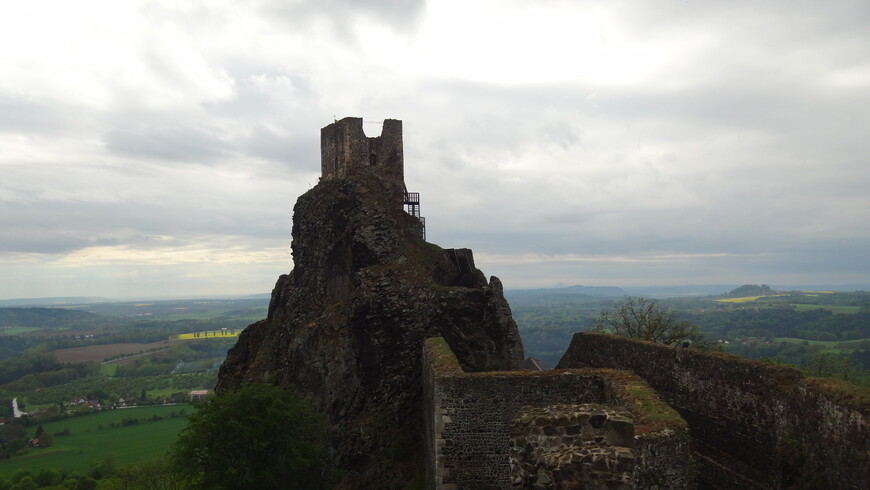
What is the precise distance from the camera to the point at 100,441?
108 metres

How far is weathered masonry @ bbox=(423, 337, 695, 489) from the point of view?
8.98 meters

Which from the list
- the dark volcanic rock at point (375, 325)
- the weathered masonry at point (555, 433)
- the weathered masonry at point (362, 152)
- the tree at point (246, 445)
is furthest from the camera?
the weathered masonry at point (362, 152)

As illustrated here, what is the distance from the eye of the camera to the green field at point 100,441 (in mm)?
90875

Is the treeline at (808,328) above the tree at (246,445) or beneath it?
beneath

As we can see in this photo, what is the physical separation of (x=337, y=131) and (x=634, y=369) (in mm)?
28144

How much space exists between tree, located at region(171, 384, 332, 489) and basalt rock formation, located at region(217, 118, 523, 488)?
16.5 feet

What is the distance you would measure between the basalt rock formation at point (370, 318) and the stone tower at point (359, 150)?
98 mm

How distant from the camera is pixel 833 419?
9602 millimetres

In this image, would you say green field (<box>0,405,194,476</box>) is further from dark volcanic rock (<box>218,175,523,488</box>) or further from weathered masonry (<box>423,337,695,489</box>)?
weathered masonry (<box>423,337,695,489</box>)

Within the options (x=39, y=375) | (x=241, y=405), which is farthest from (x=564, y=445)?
(x=39, y=375)

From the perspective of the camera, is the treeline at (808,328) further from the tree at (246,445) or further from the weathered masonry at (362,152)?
the tree at (246,445)

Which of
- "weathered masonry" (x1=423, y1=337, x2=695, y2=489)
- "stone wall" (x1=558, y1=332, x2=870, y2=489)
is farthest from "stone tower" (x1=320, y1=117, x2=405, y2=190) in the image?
"stone wall" (x1=558, y1=332, x2=870, y2=489)

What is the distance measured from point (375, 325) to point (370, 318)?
21.4 inches

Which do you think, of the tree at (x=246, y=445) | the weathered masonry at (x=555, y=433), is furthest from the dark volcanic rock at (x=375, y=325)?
the weathered masonry at (x=555, y=433)
